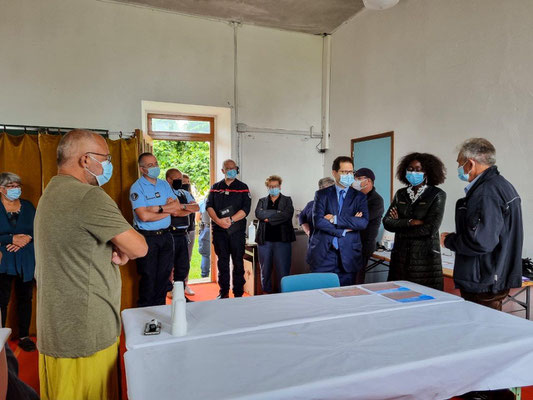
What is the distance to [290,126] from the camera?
5.40m

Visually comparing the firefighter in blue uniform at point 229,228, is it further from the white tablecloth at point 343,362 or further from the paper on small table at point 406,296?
the white tablecloth at point 343,362

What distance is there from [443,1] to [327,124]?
2224mm

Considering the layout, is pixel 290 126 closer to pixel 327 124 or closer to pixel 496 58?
pixel 327 124

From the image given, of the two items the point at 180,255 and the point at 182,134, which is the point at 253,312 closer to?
the point at 180,255

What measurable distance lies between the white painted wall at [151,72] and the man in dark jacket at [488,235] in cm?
336

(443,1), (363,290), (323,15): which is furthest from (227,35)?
(363,290)

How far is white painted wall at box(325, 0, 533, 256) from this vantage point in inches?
119

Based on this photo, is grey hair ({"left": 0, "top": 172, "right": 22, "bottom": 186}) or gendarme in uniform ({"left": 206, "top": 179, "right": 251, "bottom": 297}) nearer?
Result: grey hair ({"left": 0, "top": 172, "right": 22, "bottom": 186})

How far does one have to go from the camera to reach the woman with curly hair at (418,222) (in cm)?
250

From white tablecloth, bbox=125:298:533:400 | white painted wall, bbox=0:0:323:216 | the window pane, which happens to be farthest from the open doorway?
white tablecloth, bbox=125:298:533:400

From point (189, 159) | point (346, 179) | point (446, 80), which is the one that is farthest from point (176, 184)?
point (446, 80)

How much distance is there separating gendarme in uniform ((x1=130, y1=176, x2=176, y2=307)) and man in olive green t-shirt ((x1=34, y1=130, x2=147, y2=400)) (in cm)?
190

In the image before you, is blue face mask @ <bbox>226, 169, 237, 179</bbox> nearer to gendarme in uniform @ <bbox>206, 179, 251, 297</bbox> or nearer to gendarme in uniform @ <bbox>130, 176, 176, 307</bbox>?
gendarme in uniform @ <bbox>206, 179, 251, 297</bbox>

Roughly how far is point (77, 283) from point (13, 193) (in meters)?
2.19
